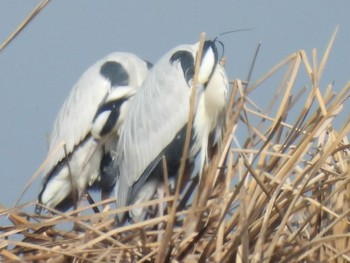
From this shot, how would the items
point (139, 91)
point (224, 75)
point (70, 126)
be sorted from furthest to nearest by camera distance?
1. point (70, 126)
2. point (139, 91)
3. point (224, 75)

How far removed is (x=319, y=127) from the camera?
6.56 feet

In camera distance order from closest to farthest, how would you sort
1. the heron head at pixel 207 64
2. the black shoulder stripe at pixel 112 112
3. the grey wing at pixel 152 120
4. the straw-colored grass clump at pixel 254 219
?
the straw-colored grass clump at pixel 254 219 → the heron head at pixel 207 64 → the grey wing at pixel 152 120 → the black shoulder stripe at pixel 112 112

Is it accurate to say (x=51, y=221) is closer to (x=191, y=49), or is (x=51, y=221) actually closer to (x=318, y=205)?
(x=318, y=205)

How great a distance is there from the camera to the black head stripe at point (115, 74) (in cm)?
310

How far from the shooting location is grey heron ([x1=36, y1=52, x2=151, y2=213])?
309cm

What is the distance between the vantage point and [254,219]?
1.93m

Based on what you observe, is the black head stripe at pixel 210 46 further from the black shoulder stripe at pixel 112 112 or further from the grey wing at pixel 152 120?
the black shoulder stripe at pixel 112 112

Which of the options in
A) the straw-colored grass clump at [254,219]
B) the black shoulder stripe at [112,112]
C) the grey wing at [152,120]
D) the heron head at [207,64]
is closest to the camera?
the straw-colored grass clump at [254,219]

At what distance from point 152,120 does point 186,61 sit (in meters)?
0.18

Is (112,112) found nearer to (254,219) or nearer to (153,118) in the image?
(153,118)

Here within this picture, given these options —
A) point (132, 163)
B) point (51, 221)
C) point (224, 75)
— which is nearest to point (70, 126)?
point (132, 163)

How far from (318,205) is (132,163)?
947mm

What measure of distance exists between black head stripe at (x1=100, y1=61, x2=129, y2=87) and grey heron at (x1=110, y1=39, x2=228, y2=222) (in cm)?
20

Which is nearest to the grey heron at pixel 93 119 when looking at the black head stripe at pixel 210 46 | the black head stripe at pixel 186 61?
the black head stripe at pixel 186 61
